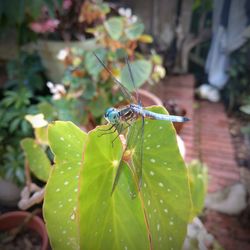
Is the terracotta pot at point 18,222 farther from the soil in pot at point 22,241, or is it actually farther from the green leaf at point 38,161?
the green leaf at point 38,161

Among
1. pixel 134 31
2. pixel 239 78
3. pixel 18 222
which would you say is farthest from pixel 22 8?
pixel 239 78

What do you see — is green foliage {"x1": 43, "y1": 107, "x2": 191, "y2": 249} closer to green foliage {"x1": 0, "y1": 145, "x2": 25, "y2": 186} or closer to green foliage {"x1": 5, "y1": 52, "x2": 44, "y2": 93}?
green foliage {"x1": 0, "y1": 145, "x2": 25, "y2": 186}

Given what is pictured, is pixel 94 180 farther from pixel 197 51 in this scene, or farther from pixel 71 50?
pixel 197 51

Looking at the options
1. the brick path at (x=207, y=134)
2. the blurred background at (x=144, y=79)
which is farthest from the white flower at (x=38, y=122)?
the brick path at (x=207, y=134)

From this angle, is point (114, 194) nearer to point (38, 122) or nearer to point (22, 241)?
point (38, 122)

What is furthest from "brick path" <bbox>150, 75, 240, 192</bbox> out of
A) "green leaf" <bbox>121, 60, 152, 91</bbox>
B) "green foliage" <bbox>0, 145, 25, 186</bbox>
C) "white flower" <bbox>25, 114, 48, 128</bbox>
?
"white flower" <bbox>25, 114, 48, 128</bbox>
